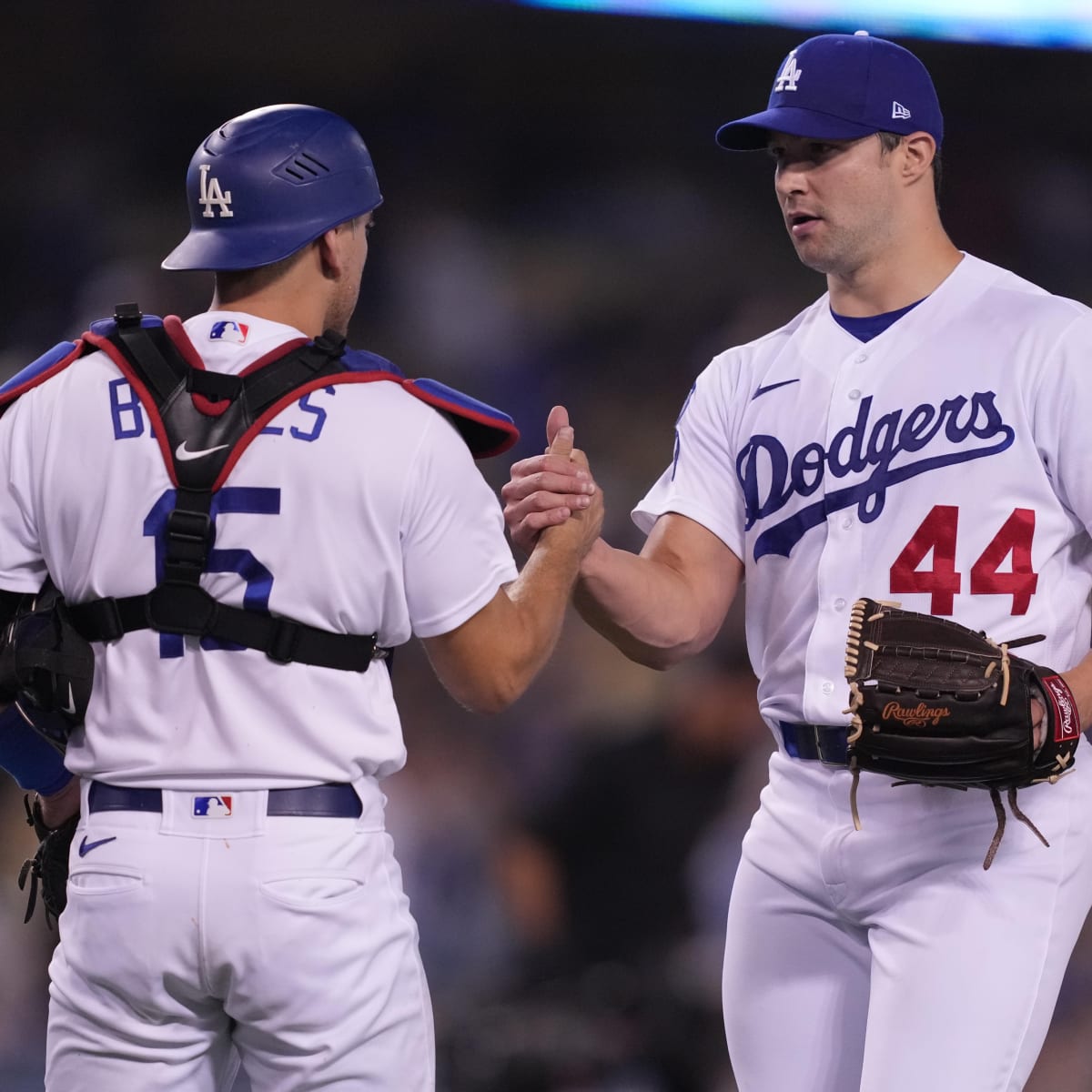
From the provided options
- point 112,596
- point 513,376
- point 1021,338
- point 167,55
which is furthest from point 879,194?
point 167,55

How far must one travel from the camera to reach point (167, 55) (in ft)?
16.0

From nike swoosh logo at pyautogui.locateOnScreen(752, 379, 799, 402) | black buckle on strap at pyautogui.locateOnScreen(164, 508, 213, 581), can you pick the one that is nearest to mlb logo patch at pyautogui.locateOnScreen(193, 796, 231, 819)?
black buckle on strap at pyautogui.locateOnScreen(164, 508, 213, 581)

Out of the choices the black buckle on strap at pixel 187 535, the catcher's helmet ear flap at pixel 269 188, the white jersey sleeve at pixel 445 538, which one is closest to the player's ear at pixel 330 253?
the catcher's helmet ear flap at pixel 269 188

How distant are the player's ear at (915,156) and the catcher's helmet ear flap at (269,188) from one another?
1.12 m

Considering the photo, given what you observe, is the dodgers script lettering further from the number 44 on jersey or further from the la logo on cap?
the la logo on cap

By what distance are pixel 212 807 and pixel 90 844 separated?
205 millimetres

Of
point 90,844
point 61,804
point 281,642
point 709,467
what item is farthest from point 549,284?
point 90,844

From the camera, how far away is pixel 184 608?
6.77 feet

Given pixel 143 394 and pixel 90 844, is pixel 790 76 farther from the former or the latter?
pixel 90 844

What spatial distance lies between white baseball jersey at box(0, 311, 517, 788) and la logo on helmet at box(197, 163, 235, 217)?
191 millimetres

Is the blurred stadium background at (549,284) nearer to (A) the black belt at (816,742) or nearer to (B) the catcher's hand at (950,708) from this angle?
(A) the black belt at (816,742)

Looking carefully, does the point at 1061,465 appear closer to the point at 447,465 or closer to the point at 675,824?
the point at 447,465

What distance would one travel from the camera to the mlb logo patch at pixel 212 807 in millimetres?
2064

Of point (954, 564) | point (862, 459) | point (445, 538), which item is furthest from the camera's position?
point (862, 459)
